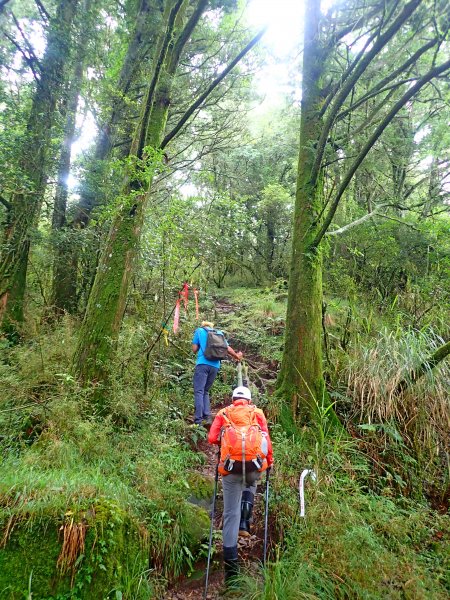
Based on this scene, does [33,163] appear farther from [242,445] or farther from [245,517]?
[245,517]

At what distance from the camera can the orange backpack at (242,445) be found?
153 inches

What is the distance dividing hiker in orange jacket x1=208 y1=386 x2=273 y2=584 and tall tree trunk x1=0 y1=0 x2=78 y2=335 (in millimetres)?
6173

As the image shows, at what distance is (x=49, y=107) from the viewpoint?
833 centimetres

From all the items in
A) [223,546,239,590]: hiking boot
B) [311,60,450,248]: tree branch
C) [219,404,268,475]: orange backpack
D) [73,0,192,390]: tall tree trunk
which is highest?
[311,60,450,248]: tree branch

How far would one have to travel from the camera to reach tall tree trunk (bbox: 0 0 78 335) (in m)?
7.96

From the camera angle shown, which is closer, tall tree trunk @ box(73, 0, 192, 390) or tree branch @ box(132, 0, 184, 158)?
tall tree trunk @ box(73, 0, 192, 390)

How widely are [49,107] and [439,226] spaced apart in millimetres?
9192

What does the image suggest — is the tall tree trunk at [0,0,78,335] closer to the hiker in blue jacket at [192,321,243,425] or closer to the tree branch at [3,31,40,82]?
the tree branch at [3,31,40,82]

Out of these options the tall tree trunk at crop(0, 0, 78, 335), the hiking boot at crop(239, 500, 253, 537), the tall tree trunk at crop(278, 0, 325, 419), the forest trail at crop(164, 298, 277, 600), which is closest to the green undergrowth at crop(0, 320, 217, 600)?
the forest trail at crop(164, 298, 277, 600)

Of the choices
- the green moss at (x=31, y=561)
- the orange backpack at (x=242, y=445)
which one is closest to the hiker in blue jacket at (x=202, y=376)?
the orange backpack at (x=242, y=445)

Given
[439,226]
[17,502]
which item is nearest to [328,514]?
[17,502]

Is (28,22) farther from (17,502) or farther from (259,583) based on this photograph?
(259,583)

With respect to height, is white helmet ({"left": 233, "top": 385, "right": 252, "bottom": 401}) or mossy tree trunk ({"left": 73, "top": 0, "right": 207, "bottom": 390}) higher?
mossy tree trunk ({"left": 73, "top": 0, "right": 207, "bottom": 390})

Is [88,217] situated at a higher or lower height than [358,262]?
higher
